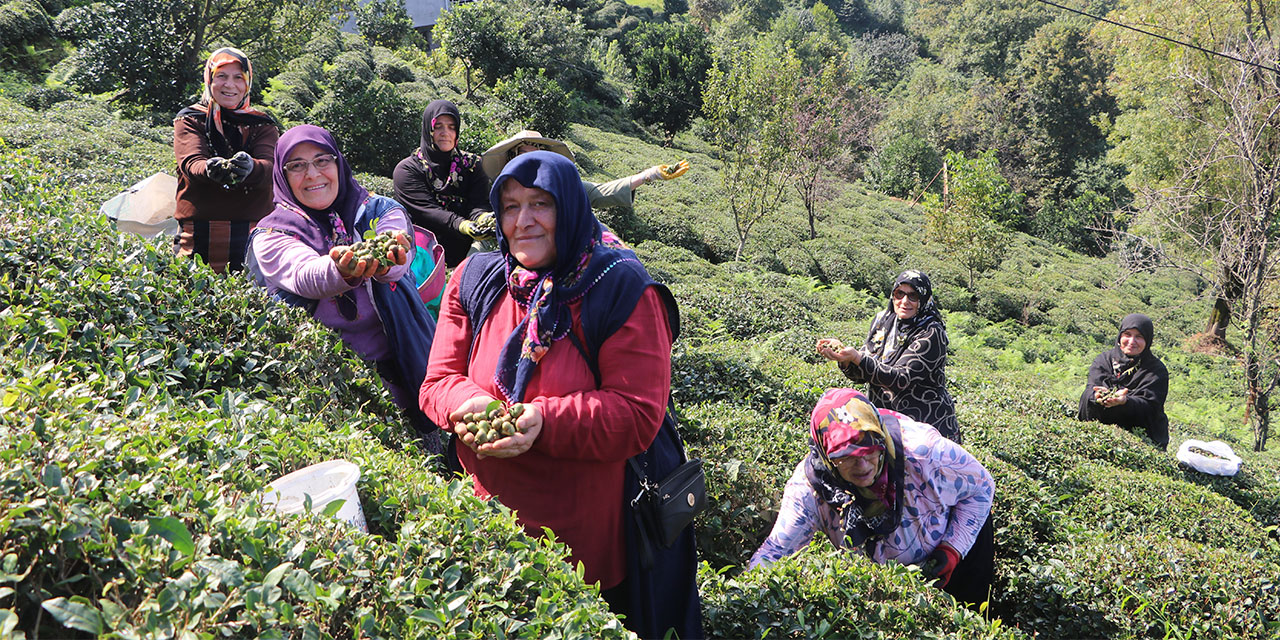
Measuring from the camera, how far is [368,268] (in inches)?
105

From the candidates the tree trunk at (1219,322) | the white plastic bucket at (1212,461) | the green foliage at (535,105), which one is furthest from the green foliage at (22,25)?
the tree trunk at (1219,322)

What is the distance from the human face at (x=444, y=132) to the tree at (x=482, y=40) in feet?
67.6

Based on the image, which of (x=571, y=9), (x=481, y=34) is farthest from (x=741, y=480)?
(x=571, y=9)

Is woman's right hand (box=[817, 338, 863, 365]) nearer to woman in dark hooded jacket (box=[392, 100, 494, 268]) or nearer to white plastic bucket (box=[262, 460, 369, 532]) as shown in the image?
woman in dark hooded jacket (box=[392, 100, 494, 268])

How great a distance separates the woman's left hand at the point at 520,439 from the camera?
2.11 meters

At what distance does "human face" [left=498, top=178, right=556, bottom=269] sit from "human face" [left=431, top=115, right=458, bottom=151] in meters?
2.58

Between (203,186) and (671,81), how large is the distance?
3028 centimetres

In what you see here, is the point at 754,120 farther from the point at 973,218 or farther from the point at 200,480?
Result: the point at 200,480

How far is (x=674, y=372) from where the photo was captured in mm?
5336

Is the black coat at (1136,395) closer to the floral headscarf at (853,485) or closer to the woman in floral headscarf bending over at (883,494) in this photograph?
the woman in floral headscarf bending over at (883,494)

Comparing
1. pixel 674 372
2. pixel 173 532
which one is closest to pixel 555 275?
pixel 173 532

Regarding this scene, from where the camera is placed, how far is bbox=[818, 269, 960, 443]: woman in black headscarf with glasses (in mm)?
4137

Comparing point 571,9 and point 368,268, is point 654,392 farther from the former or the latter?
point 571,9

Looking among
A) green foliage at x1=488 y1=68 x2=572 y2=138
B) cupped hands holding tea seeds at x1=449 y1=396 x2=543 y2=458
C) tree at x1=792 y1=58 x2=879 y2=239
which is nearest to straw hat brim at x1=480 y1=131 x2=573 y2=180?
cupped hands holding tea seeds at x1=449 y1=396 x2=543 y2=458
